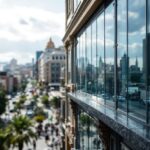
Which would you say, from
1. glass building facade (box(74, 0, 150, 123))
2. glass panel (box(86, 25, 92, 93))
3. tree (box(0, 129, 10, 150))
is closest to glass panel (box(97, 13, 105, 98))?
glass building facade (box(74, 0, 150, 123))

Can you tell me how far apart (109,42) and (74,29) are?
922cm

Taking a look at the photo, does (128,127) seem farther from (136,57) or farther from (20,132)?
(20,132)

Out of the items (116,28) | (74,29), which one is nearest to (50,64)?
(74,29)

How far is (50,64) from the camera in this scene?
16738cm

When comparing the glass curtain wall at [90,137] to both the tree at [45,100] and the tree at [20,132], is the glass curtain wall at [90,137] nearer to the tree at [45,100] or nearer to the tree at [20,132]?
the tree at [20,132]

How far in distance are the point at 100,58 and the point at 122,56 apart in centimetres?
339

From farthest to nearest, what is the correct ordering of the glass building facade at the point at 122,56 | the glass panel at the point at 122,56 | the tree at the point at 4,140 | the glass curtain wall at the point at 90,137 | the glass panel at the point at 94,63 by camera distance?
the tree at the point at 4,140, the glass panel at the point at 94,63, the glass curtain wall at the point at 90,137, the glass panel at the point at 122,56, the glass building facade at the point at 122,56

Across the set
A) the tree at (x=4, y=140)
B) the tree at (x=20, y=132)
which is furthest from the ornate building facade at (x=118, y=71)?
the tree at (x=20, y=132)

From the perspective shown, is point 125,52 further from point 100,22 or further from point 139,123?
point 100,22

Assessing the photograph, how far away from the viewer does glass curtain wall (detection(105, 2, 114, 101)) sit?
38.8 ft

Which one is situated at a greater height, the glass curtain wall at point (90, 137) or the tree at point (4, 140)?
the glass curtain wall at point (90, 137)

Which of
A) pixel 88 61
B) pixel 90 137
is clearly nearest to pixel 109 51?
pixel 88 61

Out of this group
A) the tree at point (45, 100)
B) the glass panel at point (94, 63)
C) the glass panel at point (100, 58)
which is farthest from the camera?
the tree at point (45, 100)

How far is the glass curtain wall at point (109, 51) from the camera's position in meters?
11.8
